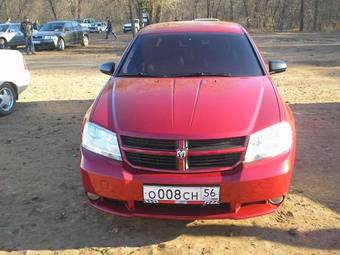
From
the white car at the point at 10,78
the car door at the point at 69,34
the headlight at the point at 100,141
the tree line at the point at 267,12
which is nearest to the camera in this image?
the headlight at the point at 100,141

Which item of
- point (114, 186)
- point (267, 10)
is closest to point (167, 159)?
point (114, 186)

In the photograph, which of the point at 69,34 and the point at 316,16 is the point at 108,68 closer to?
the point at 69,34

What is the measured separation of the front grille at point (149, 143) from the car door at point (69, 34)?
2345cm

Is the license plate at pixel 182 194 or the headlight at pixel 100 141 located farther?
the headlight at pixel 100 141

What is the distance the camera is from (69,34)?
26.5 meters

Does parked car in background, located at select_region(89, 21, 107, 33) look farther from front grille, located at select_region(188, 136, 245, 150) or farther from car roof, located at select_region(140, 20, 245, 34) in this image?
front grille, located at select_region(188, 136, 245, 150)

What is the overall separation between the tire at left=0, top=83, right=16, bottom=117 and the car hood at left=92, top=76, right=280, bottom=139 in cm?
439

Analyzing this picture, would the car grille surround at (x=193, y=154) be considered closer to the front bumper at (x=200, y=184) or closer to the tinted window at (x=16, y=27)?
the front bumper at (x=200, y=184)

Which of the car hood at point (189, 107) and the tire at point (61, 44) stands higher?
the car hood at point (189, 107)

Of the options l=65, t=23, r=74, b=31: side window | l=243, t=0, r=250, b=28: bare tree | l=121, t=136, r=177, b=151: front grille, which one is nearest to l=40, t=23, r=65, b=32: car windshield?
l=65, t=23, r=74, b=31: side window

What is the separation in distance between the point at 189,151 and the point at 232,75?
1.49 m

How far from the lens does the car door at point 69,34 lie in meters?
26.2

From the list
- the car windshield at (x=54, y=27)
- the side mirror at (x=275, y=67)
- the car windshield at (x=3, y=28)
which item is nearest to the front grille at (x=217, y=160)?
the side mirror at (x=275, y=67)

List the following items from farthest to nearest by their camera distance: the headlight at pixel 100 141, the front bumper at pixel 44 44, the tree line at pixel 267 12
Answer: the tree line at pixel 267 12 → the front bumper at pixel 44 44 → the headlight at pixel 100 141
